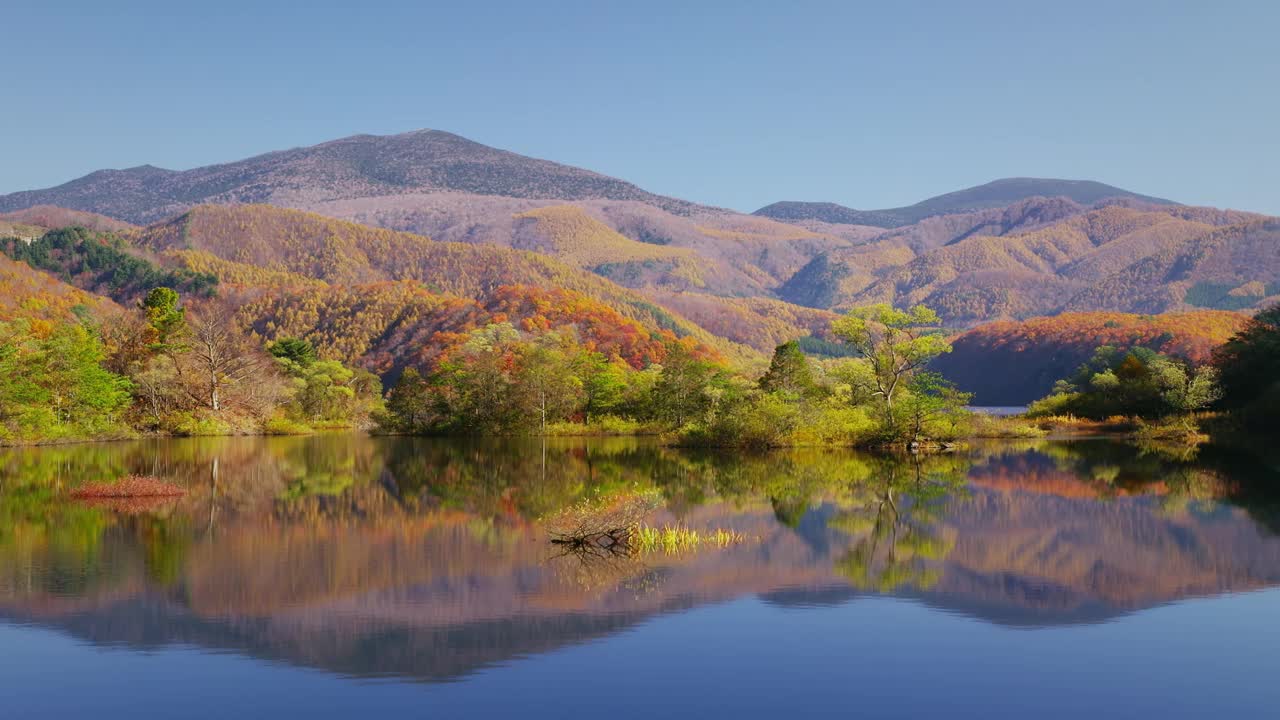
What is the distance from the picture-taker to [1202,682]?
1151 centimetres

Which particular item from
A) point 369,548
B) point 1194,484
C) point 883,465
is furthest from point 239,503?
point 1194,484

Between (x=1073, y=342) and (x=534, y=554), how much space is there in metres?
168

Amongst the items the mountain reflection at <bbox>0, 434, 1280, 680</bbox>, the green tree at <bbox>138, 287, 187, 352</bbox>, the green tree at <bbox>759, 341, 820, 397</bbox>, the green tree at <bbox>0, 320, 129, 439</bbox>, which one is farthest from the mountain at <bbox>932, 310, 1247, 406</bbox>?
the green tree at <bbox>0, 320, 129, 439</bbox>

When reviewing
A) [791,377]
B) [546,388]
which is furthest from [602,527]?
[546,388]

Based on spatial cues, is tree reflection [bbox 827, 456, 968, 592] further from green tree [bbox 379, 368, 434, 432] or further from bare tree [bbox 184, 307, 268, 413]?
bare tree [bbox 184, 307, 268, 413]

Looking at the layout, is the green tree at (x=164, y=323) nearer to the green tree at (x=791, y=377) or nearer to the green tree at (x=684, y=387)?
the green tree at (x=684, y=387)

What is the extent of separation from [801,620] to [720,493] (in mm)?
15588

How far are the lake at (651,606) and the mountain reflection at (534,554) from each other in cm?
9

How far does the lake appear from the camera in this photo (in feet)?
36.1

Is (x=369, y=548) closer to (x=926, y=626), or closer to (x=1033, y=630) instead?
(x=926, y=626)

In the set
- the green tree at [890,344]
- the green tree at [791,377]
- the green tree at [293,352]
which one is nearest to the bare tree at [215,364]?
the green tree at [293,352]

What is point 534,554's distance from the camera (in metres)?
19.0

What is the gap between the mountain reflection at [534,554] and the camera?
14.0 m

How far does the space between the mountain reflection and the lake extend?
88 millimetres
